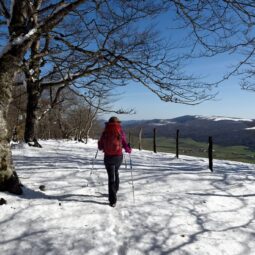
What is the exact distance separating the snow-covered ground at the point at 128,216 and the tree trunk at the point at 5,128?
29cm

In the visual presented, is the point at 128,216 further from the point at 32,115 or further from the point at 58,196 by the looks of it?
Answer: the point at 32,115

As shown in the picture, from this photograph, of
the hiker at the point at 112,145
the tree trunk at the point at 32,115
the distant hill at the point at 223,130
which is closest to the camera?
the hiker at the point at 112,145

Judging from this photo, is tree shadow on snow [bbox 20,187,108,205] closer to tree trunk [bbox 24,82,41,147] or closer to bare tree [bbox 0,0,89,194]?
bare tree [bbox 0,0,89,194]

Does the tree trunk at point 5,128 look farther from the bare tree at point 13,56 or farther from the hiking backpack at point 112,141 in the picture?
the hiking backpack at point 112,141

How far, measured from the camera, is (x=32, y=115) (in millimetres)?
15781

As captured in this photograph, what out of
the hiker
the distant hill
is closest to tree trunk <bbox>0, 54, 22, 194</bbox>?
the hiker

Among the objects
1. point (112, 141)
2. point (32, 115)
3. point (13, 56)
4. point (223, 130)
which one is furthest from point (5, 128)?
point (223, 130)

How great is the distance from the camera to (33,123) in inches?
623

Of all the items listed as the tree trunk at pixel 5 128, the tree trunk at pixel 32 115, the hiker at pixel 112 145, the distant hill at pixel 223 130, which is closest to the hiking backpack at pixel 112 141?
the hiker at pixel 112 145

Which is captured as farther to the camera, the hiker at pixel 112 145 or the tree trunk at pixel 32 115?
the tree trunk at pixel 32 115

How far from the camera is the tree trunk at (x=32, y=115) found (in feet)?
50.4

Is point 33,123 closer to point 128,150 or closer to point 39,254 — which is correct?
point 128,150

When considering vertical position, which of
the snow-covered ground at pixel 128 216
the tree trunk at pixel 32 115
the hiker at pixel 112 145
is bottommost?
the snow-covered ground at pixel 128 216

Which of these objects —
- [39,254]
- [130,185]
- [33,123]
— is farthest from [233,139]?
[39,254]
